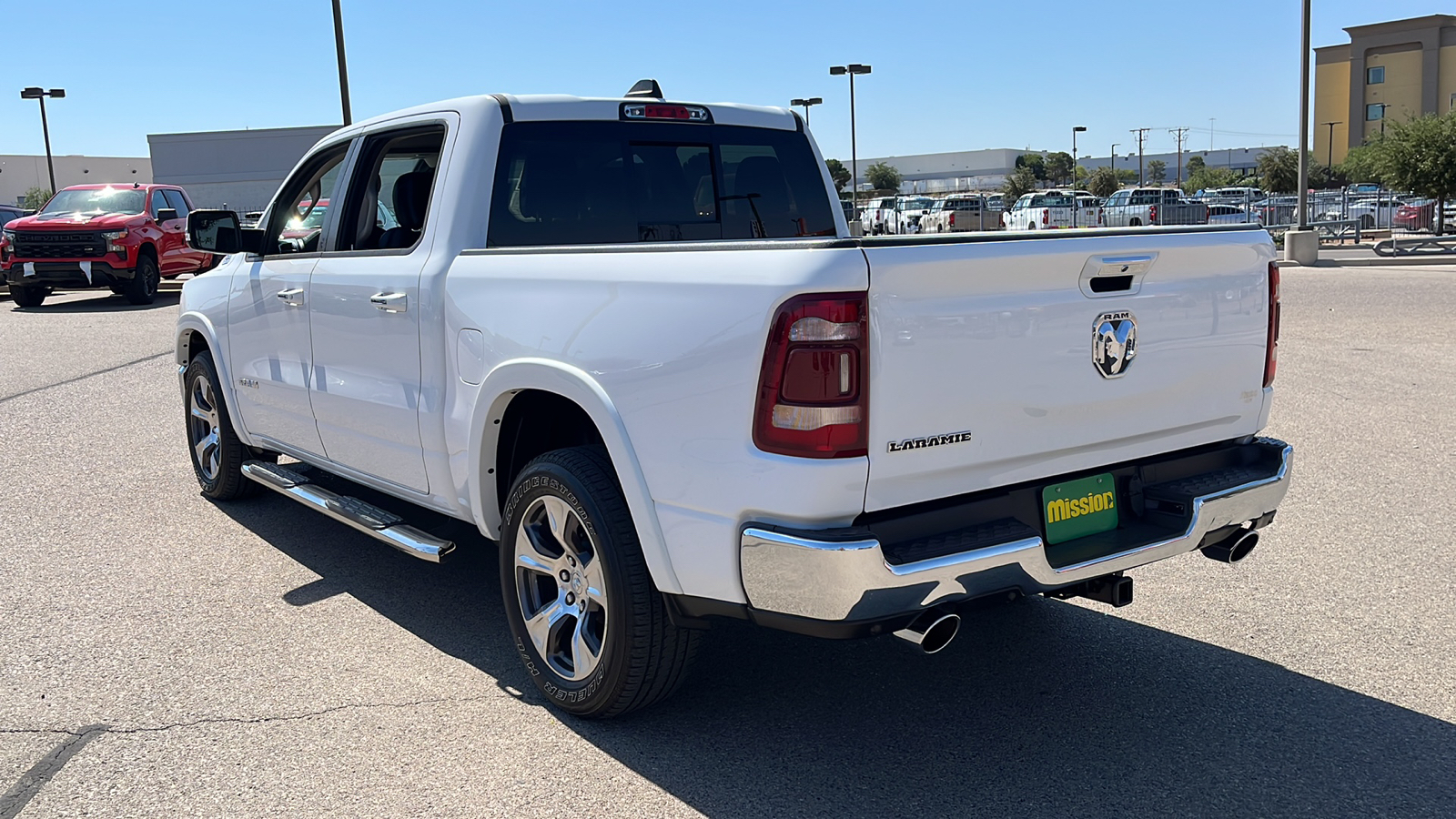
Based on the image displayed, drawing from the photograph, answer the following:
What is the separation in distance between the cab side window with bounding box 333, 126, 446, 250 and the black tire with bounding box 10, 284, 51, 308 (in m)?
20.1

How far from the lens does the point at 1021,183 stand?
97.7 metres

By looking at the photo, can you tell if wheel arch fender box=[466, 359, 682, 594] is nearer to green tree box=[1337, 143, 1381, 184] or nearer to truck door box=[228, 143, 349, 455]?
truck door box=[228, 143, 349, 455]

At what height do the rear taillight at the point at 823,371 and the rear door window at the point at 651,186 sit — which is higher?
the rear door window at the point at 651,186

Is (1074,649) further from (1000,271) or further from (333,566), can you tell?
(333,566)

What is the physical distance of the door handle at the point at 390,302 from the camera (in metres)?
4.55

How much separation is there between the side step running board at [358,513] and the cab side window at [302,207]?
1073 mm

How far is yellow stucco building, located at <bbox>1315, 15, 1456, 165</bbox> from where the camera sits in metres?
78.8

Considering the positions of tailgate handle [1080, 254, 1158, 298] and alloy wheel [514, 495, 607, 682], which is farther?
alloy wheel [514, 495, 607, 682]

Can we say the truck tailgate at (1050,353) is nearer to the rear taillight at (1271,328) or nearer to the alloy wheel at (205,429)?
the rear taillight at (1271,328)

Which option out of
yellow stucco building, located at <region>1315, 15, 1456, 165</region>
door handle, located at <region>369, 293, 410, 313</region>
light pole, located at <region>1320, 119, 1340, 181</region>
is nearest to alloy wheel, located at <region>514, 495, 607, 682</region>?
door handle, located at <region>369, 293, 410, 313</region>

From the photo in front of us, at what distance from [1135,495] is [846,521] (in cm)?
117

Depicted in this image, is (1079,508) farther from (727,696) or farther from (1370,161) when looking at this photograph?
(1370,161)

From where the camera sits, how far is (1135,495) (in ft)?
12.5

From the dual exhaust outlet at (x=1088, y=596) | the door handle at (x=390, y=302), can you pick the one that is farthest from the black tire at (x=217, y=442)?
the dual exhaust outlet at (x=1088, y=596)
